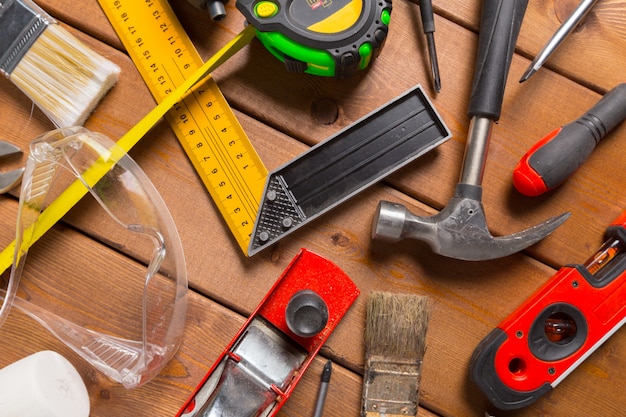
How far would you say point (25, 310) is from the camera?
98cm

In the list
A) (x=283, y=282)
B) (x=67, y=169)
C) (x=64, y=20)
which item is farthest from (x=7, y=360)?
(x=64, y=20)

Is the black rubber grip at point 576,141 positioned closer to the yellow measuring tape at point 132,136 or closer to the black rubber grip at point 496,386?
the black rubber grip at point 496,386

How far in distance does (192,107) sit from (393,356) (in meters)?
0.52

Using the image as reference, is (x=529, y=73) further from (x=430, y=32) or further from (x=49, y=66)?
(x=49, y=66)

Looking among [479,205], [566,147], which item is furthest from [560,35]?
[479,205]

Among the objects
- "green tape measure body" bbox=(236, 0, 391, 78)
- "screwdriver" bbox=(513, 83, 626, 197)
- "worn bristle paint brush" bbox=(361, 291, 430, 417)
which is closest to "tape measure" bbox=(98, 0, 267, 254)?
"green tape measure body" bbox=(236, 0, 391, 78)

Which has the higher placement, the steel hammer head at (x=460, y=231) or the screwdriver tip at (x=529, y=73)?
the screwdriver tip at (x=529, y=73)

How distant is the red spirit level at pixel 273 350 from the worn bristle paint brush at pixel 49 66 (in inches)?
17.2

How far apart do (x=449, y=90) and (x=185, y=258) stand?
0.52 metres

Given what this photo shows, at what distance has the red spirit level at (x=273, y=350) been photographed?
2.99 feet

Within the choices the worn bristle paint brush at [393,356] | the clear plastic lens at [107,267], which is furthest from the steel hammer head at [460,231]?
the clear plastic lens at [107,267]

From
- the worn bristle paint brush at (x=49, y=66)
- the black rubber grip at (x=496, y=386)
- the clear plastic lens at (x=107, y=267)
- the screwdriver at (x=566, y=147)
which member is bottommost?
the black rubber grip at (x=496, y=386)

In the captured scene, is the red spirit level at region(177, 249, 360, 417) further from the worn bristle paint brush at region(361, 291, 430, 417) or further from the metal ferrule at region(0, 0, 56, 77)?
the metal ferrule at region(0, 0, 56, 77)

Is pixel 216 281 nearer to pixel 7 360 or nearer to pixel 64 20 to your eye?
pixel 7 360
